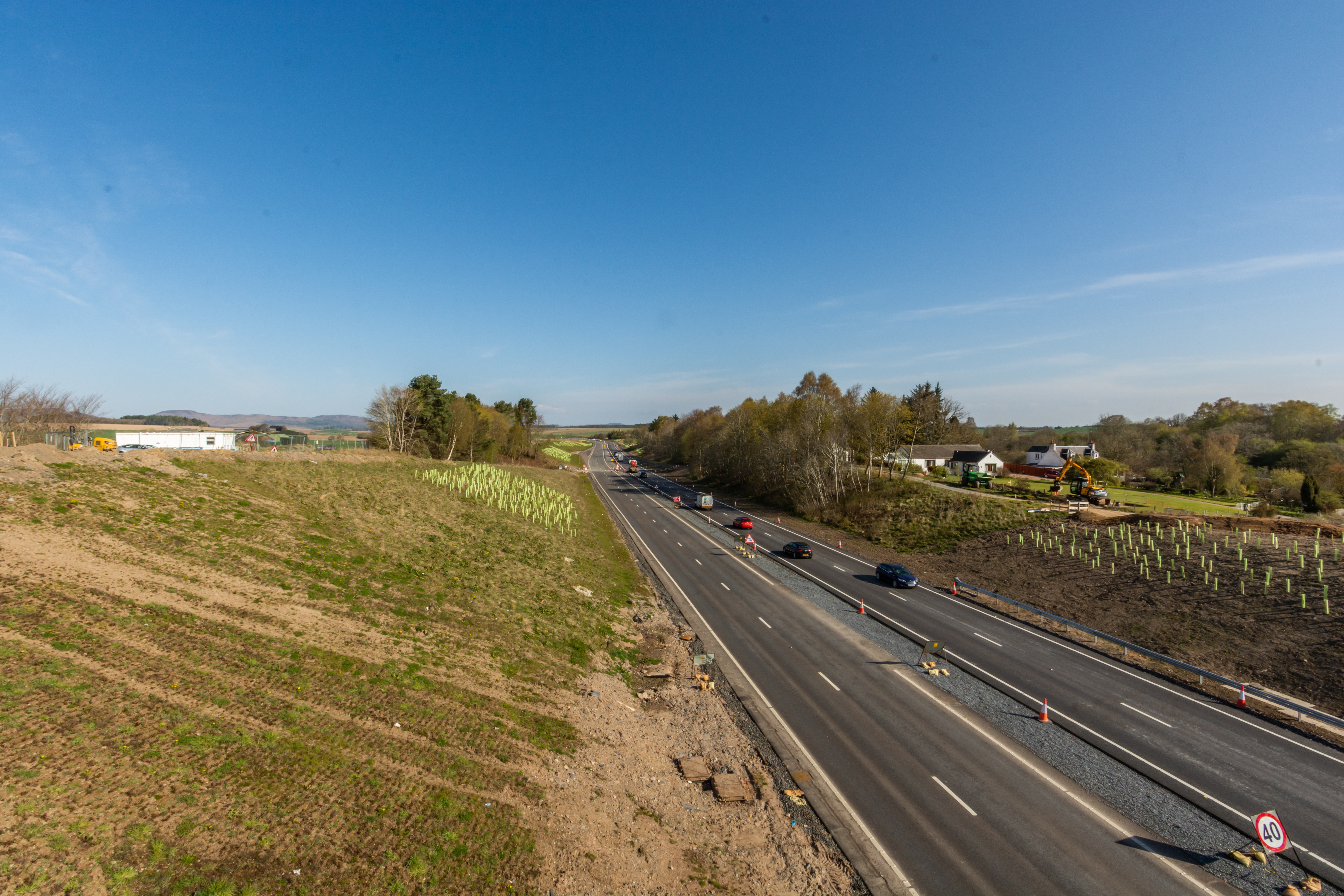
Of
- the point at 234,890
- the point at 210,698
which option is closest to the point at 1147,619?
the point at 234,890

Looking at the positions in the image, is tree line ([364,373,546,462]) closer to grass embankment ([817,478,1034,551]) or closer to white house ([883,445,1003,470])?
grass embankment ([817,478,1034,551])

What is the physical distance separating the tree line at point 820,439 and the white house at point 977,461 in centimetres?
839

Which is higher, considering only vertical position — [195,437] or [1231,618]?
[195,437]

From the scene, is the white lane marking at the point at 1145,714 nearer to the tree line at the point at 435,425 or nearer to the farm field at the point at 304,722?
the farm field at the point at 304,722

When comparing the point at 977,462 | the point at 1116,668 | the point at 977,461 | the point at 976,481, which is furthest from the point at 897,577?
the point at 977,461

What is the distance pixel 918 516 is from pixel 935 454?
46162 millimetres

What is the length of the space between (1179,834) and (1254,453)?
10030 centimetres

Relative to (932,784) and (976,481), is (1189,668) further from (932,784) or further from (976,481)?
(976,481)

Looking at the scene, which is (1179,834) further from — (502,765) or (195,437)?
(195,437)

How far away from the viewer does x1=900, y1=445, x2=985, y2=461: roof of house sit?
293ft

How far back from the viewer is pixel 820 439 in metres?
63.6

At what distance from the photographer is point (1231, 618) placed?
25016 millimetres

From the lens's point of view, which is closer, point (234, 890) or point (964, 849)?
point (234, 890)

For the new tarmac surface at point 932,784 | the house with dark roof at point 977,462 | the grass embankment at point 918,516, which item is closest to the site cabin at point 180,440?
the new tarmac surface at point 932,784
